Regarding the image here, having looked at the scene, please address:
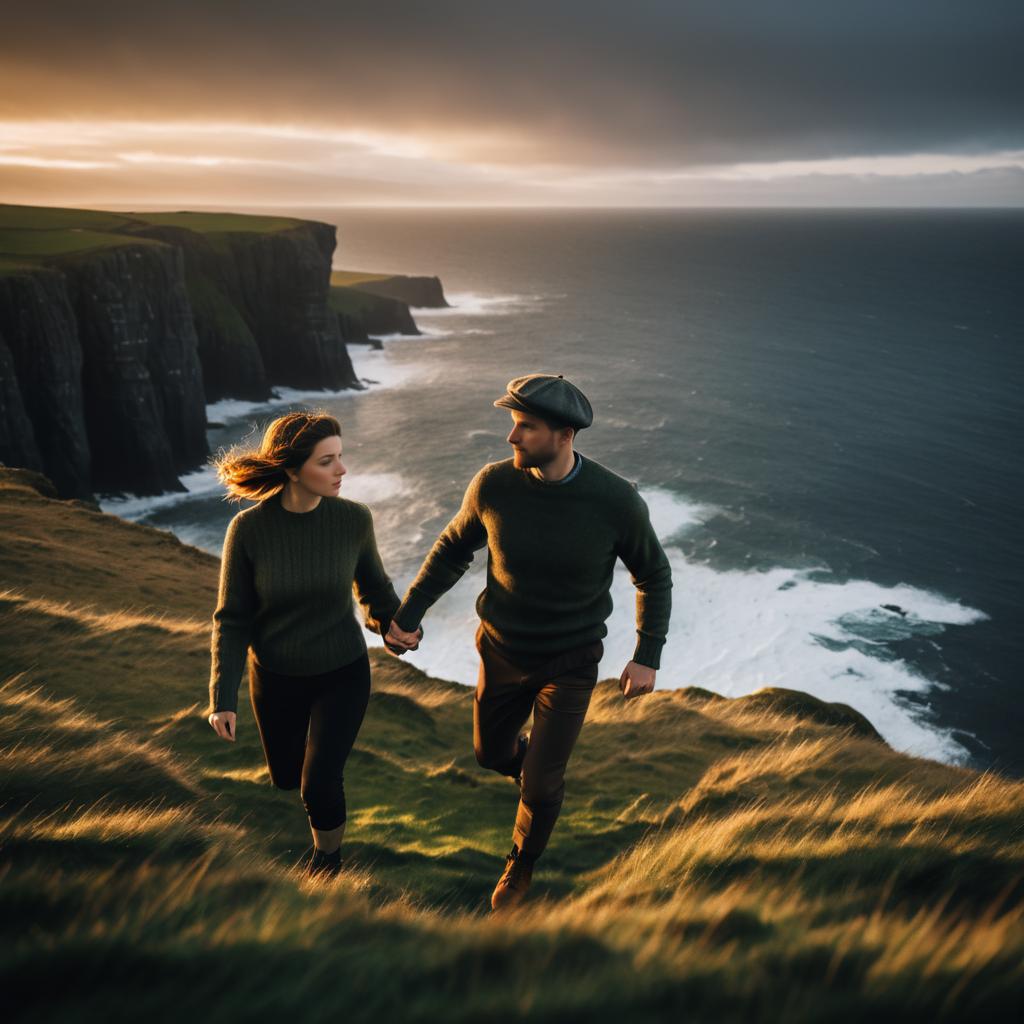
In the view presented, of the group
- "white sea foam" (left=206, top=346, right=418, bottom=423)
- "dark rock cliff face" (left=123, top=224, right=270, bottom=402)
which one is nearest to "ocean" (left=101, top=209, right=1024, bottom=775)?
"white sea foam" (left=206, top=346, right=418, bottom=423)

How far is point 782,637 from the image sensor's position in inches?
1379

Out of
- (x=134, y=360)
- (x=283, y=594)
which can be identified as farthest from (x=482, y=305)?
(x=283, y=594)

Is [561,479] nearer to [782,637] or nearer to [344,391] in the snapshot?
[782,637]

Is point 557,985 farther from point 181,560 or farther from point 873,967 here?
point 181,560

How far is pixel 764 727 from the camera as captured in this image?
10.9 metres

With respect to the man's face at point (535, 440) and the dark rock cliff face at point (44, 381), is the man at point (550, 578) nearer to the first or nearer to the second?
the man's face at point (535, 440)

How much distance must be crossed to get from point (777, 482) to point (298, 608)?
54823mm

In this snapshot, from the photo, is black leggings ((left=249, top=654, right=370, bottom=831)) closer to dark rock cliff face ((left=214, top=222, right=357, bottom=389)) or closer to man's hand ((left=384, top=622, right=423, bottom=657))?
man's hand ((left=384, top=622, right=423, bottom=657))

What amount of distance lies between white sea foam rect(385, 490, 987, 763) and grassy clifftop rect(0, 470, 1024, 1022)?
23.0 m

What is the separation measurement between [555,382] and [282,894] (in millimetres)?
3295

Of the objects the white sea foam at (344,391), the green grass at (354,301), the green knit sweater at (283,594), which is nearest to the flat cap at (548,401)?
the green knit sweater at (283,594)

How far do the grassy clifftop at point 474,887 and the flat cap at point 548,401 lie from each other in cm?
279

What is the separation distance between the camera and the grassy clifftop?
265cm

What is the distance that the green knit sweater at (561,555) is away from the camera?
492cm
